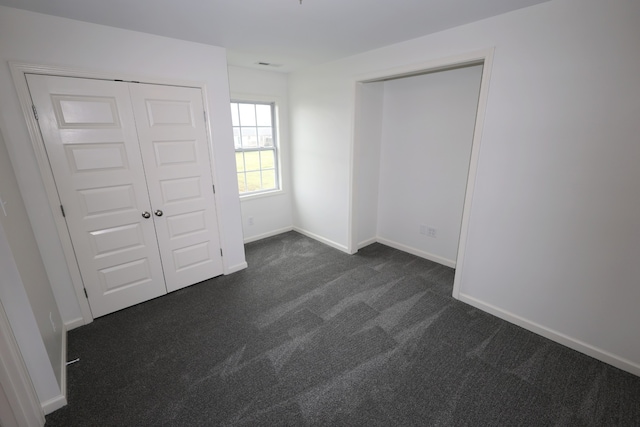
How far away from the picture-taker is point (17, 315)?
144 cm

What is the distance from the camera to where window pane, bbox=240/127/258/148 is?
3.94m

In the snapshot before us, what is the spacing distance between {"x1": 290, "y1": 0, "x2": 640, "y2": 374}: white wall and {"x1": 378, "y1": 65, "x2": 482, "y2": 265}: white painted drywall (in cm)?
78

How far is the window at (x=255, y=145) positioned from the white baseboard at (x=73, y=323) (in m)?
2.32

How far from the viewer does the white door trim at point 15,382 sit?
1349 mm

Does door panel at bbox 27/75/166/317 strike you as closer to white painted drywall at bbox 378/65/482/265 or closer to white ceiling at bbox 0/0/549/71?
white ceiling at bbox 0/0/549/71

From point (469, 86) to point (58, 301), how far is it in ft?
14.5

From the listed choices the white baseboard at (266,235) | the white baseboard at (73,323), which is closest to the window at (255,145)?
the white baseboard at (266,235)

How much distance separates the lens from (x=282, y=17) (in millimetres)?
2025

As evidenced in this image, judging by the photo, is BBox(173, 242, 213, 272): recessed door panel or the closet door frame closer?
the closet door frame

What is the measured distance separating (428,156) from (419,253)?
1.30 m

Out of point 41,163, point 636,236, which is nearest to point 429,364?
point 636,236

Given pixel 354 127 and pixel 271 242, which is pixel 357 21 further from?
pixel 271 242

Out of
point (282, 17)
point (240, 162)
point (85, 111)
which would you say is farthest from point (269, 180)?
point (282, 17)

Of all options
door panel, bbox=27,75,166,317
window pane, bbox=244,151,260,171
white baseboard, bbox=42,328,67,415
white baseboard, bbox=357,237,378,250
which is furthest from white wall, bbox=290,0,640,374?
white baseboard, bbox=42,328,67,415
